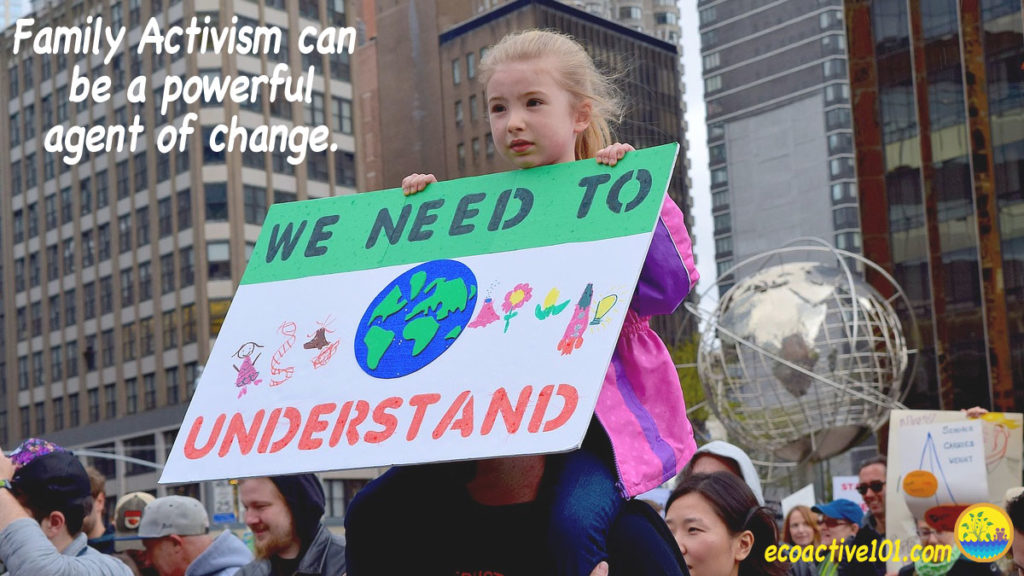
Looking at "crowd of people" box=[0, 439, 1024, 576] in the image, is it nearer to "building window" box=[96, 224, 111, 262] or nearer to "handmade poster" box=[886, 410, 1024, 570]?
"handmade poster" box=[886, 410, 1024, 570]

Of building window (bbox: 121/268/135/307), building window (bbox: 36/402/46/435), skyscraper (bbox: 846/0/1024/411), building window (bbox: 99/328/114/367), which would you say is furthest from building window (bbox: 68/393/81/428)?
skyscraper (bbox: 846/0/1024/411)

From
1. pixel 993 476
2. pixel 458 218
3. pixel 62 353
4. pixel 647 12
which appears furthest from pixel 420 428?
pixel 647 12

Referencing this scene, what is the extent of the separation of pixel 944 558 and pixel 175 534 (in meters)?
4.18

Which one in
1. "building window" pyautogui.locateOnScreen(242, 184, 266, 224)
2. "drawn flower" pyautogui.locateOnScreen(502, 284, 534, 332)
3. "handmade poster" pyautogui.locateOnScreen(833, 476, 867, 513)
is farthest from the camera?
"building window" pyautogui.locateOnScreen(242, 184, 266, 224)

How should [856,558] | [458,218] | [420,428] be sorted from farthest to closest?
1. [856,558]
2. [458,218]
3. [420,428]

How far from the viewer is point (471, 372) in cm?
297

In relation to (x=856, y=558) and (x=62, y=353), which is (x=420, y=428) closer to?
(x=856, y=558)

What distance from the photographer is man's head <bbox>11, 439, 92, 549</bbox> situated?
197 inches

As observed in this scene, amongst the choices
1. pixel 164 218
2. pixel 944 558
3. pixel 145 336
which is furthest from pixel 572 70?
pixel 145 336

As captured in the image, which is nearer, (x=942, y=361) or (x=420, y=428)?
(x=420, y=428)

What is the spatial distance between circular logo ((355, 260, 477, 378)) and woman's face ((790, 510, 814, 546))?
24.2 ft

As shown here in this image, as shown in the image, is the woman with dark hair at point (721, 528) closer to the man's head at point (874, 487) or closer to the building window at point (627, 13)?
the man's head at point (874, 487)

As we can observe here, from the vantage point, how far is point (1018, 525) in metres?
5.62

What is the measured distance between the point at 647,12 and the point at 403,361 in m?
126
